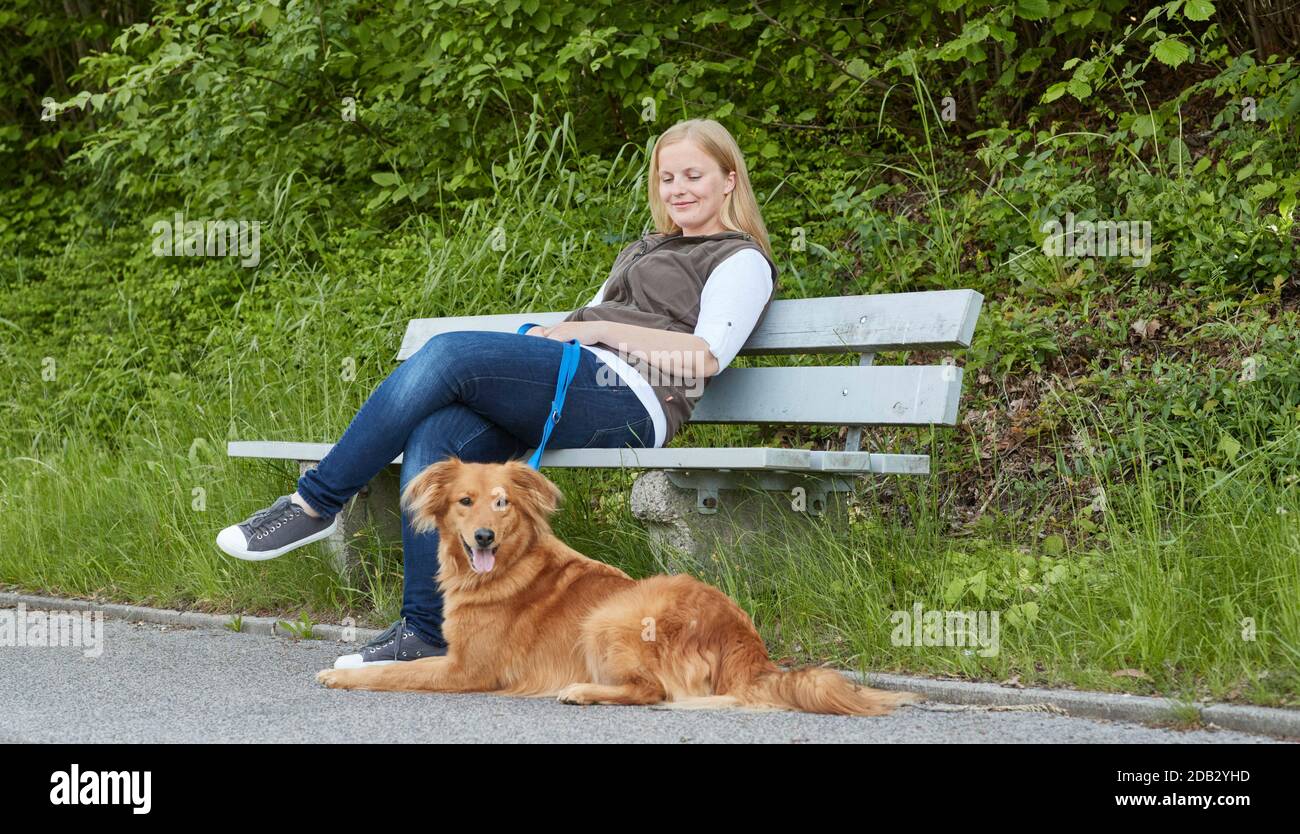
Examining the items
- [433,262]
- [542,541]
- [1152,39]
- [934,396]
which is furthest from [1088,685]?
[1152,39]

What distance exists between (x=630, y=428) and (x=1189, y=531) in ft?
5.40

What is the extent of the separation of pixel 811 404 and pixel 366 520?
1.69 meters

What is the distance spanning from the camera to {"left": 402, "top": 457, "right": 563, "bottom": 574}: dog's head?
3547 mm

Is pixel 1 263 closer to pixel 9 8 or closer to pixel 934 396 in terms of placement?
pixel 9 8

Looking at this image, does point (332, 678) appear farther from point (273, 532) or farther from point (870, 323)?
point (870, 323)

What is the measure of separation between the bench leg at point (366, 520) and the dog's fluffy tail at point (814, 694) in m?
1.92

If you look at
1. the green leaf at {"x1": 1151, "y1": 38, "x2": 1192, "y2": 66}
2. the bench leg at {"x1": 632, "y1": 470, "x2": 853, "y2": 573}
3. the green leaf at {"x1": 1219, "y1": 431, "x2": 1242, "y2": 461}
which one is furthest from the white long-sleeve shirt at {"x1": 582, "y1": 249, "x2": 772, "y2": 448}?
the green leaf at {"x1": 1151, "y1": 38, "x2": 1192, "y2": 66}

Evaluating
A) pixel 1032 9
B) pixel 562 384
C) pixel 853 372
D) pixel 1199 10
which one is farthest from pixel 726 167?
pixel 1032 9

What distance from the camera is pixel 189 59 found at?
24.1 feet

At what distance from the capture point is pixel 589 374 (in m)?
4.05

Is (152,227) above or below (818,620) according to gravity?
above

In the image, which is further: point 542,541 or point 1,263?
point 1,263

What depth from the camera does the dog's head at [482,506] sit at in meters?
3.55

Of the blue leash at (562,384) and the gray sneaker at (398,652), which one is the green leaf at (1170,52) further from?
the gray sneaker at (398,652)
